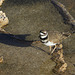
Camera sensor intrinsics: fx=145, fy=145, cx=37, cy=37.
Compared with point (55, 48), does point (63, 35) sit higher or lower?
higher

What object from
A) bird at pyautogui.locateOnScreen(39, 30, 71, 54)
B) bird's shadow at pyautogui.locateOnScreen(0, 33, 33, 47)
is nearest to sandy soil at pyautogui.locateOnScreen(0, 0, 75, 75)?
bird's shadow at pyautogui.locateOnScreen(0, 33, 33, 47)

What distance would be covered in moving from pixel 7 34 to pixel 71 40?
10.3 feet

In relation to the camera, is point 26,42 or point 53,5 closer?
point 26,42

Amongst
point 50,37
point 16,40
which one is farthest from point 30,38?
point 50,37

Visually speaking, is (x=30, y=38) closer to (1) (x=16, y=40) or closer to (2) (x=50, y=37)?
(1) (x=16, y=40)

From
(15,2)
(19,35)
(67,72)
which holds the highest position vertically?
(15,2)

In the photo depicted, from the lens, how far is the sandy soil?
5492mm

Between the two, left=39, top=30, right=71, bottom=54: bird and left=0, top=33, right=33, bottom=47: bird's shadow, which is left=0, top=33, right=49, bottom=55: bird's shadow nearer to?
left=0, top=33, right=33, bottom=47: bird's shadow

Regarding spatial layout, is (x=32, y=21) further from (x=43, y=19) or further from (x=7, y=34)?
(x=7, y=34)

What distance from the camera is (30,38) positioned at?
22.9 feet

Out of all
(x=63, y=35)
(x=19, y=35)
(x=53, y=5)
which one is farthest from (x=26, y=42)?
(x=53, y=5)

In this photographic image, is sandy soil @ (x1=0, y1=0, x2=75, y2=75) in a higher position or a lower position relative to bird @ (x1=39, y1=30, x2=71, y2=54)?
lower

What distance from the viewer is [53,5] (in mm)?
9492

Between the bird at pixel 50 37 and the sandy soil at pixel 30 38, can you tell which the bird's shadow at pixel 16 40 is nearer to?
the sandy soil at pixel 30 38
